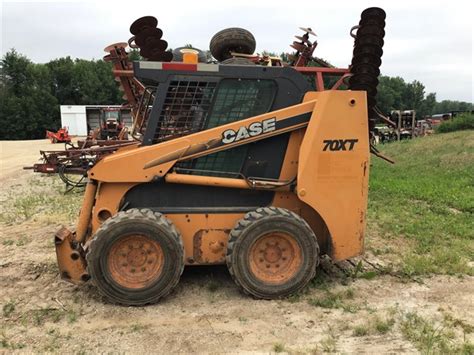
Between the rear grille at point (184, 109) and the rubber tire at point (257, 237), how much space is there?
106cm

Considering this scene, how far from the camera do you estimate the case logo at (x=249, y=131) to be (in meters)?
4.46

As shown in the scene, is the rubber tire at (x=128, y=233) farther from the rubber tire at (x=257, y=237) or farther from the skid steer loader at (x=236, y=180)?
the rubber tire at (x=257, y=237)

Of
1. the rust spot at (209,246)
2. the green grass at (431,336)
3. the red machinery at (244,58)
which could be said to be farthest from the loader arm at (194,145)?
the green grass at (431,336)

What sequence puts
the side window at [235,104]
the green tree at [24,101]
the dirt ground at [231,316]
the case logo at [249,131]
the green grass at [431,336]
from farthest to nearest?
the green tree at [24,101] → the side window at [235,104] → the case logo at [249,131] → the dirt ground at [231,316] → the green grass at [431,336]

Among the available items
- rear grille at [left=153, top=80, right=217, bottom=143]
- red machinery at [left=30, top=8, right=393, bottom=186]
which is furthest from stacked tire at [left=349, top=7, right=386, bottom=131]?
rear grille at [left=153, top=80, right=217, bottom=143]

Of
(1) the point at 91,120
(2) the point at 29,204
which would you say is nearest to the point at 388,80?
(1) the point at 91,120

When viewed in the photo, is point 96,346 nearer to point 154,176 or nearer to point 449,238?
point 154,176

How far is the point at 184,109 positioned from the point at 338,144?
1527mm

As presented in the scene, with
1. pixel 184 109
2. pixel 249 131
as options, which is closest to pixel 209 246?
pixel 249 131

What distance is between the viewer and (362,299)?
14.3ft

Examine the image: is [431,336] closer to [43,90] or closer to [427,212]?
[427,212]

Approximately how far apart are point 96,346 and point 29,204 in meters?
6.68

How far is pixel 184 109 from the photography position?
460cm

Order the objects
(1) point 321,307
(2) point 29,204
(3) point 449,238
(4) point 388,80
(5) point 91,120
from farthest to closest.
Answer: (4) point 388,80, (5) point 91,120, (2) point 29,204, (3) point 449,238, (1) point 321,307
